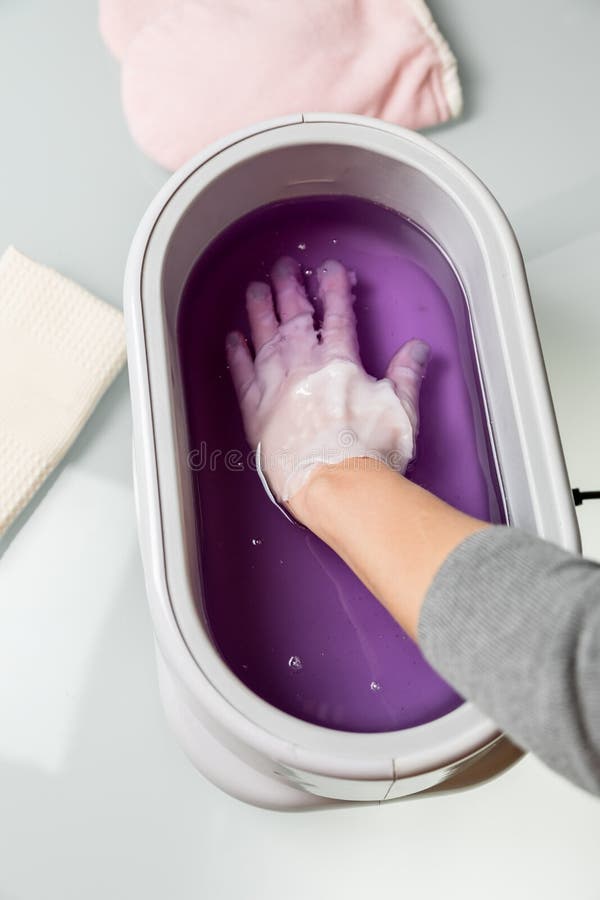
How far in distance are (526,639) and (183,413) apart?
345mm

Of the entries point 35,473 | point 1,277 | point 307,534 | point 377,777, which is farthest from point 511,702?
point 1,277

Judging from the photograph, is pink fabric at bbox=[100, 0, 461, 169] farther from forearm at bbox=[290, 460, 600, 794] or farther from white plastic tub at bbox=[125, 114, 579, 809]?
forearm at bbox=[290, 460, 600, 794]

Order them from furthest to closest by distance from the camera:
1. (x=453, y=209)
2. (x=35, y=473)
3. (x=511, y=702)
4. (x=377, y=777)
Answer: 1. (x=35, y=473)
2. (x=453, y=209)
3. (x=377, y=777)
4. (x=511, y=702)

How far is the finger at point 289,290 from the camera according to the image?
76cm

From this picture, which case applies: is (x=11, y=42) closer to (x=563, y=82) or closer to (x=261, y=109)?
(x=261, y=109)

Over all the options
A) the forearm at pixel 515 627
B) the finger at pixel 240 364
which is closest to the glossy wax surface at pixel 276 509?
the finger at pixel 240 364

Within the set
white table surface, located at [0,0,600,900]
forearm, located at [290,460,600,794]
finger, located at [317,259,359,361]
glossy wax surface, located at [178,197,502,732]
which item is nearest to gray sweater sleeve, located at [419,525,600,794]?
forearm, located at [290,460,600,794]

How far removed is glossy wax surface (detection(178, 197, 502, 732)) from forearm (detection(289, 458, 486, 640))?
2.6 inches

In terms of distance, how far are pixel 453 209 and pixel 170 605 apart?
1.28 ft

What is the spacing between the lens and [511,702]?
1.22 ft

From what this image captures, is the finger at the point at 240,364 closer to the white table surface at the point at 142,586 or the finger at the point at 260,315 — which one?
the finger at the point at 260,315

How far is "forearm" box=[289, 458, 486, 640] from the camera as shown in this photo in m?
0.48

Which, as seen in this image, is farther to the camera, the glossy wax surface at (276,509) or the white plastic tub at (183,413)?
the glossy wax surface at (276,509)

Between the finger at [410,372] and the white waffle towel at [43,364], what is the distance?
0.33 m
